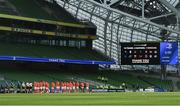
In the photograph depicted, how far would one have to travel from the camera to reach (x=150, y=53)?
92312 mm

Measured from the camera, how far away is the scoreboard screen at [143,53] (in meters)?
91.9

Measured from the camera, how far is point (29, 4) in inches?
4016

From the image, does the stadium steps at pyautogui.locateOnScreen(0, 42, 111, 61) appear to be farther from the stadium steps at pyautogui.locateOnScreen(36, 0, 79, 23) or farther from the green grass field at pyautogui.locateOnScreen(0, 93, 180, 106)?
the green grass field at pyautogui.locateOnScreen(0, 93, 180, 106)

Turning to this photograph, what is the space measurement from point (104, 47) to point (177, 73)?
55.5 feet

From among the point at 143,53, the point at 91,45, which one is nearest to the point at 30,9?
the point at 91,45

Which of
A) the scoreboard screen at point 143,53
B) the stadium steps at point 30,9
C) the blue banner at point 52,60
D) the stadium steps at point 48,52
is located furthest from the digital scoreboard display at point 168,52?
the stadium steps at point 30,9

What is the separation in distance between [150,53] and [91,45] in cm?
1914

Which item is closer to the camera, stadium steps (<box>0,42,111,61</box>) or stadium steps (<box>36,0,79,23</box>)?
stadium steps (<box>0,42,111,61</box>)

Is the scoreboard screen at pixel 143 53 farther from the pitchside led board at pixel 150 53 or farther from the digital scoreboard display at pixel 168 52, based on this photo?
the digital scoreboard display at pixel 168 52

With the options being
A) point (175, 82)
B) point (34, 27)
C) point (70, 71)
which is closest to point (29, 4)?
point (34, 27)

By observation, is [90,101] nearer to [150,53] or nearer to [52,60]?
[52,60]

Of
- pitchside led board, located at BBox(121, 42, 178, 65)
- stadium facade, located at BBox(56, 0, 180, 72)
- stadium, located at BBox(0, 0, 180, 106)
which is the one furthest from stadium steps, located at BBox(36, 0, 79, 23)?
pitchside led board, located at BBox(121, 42, 178, 65)

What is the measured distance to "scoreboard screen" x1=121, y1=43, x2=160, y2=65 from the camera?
91875mm

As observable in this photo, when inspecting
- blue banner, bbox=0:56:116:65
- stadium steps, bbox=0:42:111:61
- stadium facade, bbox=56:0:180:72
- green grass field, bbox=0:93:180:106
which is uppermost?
stadium facade, bbox=56:0:180:72
